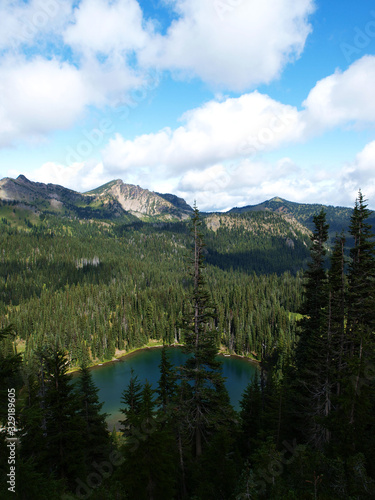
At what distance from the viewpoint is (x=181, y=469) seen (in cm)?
1920

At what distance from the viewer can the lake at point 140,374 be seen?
73.2 meters

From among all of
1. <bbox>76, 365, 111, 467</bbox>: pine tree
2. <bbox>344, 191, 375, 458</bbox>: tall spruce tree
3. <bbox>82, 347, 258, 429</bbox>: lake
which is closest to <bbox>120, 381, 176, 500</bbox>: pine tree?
<bbox>344, 191, 375, 458</bbox>: tall spruce tree

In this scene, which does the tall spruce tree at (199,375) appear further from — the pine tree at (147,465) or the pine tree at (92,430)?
the pine tree at (92,430)

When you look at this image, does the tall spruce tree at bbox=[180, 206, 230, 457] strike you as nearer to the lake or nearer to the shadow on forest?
the lake

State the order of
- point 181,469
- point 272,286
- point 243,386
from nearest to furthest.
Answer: point 181,469
point 243,386
point 272,286

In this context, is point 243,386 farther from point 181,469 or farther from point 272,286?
point 272,286

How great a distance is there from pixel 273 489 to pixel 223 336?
10951 centimetres

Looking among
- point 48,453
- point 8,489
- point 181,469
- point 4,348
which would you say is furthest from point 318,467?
point 4,348

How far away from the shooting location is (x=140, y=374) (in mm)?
93125

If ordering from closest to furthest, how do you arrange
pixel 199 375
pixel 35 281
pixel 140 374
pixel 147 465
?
pixel 147 465 < pixel 199 375 < pixel 140 374 < pixel 35 281

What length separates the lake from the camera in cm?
7325

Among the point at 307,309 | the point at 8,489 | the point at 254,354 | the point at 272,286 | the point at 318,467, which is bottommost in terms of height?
the point at 254,354

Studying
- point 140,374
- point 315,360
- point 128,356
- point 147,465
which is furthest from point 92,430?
point 128,356

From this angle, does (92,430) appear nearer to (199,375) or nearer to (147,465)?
(147,465)
